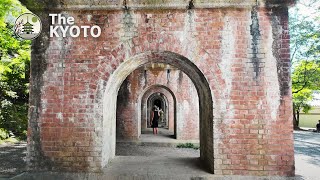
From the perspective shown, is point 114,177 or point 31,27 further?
point 31,27

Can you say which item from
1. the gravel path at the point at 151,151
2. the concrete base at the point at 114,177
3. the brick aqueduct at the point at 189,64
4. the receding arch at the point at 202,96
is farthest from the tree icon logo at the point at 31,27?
the gravel path at the point at 151,151

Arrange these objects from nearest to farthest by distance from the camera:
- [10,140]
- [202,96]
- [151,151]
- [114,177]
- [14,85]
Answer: [114,177], [202,96], [151,151], [10,140], [14,85]

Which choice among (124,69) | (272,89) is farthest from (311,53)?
(124,69)

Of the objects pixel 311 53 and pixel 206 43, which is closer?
pixel 206 43

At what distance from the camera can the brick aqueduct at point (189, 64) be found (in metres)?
4.95

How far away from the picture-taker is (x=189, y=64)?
17.5 feet

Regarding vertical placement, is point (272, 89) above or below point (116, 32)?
below

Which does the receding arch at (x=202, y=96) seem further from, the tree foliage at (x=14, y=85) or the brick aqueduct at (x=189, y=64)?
the tree foliage at (x=14, y=85)

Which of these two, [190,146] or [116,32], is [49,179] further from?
[190,146]

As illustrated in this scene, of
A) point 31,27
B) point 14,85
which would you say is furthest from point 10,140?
point 31,27

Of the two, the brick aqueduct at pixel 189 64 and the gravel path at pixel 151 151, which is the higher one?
the brick aqueduct at pixel 189 64

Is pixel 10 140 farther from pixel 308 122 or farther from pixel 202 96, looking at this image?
pixel 308 122

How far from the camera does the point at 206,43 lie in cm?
511

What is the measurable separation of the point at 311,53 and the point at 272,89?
16.7 metres
